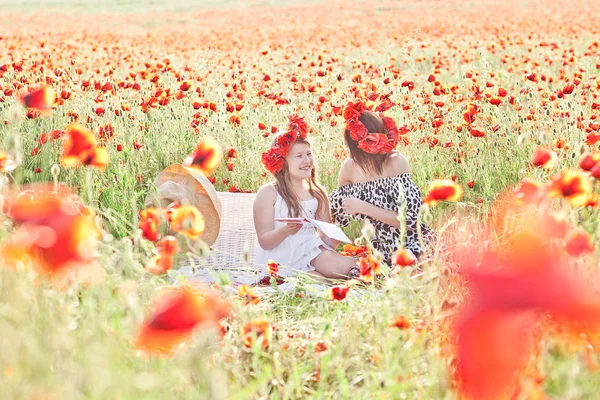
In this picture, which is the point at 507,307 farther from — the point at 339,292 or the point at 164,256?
the point at 339,292

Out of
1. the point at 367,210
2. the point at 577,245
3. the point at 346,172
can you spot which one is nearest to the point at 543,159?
the point at 577,245

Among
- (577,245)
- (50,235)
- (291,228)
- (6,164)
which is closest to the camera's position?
(50,235)

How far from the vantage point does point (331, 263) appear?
3.65m

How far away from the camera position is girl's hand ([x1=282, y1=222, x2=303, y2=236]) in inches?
138

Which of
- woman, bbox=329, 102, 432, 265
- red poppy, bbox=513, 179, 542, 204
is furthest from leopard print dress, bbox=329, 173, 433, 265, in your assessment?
red poppy, bbox=513, 179, 542, 204

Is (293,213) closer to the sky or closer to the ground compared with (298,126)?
closer to the ground

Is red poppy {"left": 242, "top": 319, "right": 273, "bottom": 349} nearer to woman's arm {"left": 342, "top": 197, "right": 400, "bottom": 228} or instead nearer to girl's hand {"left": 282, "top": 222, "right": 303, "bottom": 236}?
girl's hand {"left": 282, "top": 222, "right": 303, "bottom": 236}

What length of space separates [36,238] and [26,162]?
332 cm

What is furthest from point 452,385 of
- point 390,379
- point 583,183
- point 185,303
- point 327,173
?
point 327,173

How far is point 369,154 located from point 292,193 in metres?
0.45

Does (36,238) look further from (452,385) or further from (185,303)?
(452,385)

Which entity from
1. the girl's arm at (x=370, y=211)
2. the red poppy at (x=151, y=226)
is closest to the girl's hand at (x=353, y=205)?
the girl's arm at (x=370, y=211)

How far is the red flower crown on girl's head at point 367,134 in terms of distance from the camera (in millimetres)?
3643

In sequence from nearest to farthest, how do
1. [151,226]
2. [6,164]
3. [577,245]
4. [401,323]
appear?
[577,245], [401,323], [151,226], [6,164]
